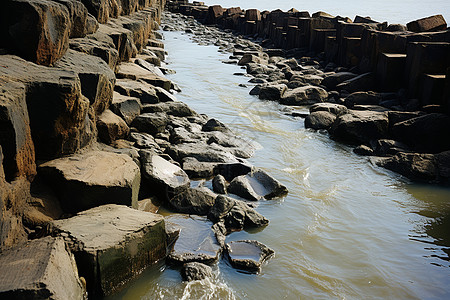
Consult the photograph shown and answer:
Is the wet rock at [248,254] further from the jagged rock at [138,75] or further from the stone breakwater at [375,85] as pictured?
the jagged rock at [138,75]

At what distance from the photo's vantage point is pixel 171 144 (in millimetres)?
6082

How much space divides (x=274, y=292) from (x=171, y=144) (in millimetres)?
3117

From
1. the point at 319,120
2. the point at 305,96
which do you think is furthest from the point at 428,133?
the point at 305,96

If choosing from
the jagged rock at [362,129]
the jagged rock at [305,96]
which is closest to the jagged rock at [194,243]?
the jagged rock at [362,129]

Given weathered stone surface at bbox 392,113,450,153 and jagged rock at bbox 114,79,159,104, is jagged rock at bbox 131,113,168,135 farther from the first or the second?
weathered stone surface at bbox 392,113,450,153

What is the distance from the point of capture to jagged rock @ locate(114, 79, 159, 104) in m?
6.49

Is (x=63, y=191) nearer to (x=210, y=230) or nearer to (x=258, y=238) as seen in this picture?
(x=210, y=230)

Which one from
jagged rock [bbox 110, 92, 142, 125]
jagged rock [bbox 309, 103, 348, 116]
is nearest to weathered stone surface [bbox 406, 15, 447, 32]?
jagged rock [bbox 309, 103, 348, 116]

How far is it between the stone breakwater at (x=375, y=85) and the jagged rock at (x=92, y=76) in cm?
399

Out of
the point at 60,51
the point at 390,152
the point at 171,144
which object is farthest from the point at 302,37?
the point at 60,51

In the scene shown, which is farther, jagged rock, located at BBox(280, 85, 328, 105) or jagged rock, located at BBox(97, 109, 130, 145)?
jagged rock, located at BBox(280, 85, 328, 105)

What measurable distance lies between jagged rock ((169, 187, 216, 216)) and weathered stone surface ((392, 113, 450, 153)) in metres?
4.03

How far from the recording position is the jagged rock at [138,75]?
24.2 ft

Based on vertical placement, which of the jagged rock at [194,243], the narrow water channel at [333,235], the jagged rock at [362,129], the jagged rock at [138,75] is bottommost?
the narrow water channel at [333,235]
